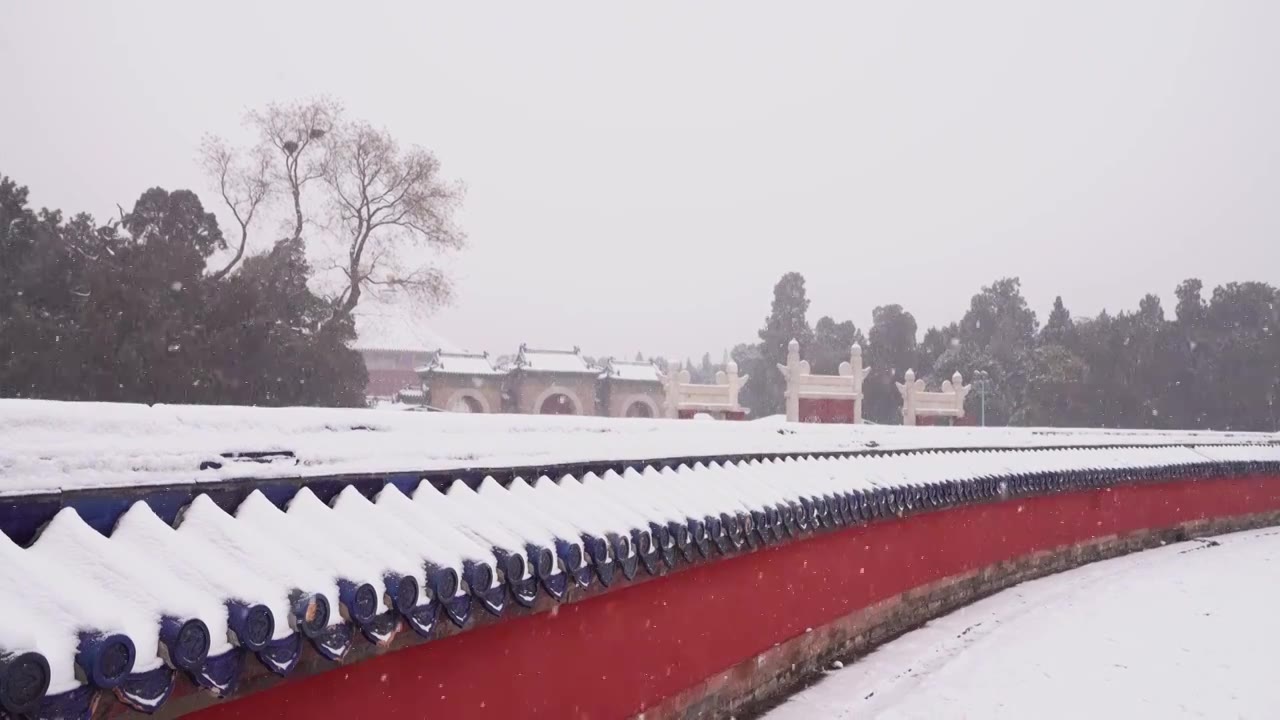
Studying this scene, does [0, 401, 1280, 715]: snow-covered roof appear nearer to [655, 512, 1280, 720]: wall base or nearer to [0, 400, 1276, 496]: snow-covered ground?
[0, 400, 1276, 496]: snow-covered ground

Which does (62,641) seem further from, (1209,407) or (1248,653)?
(1209,407)

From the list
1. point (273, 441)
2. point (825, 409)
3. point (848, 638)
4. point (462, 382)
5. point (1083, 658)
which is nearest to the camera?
point (273, 441)

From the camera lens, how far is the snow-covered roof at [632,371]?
4069 centimetres

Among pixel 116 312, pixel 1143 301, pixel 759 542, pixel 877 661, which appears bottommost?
pixel 877 661

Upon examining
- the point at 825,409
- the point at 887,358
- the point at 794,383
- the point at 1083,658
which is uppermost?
the point at 887,358

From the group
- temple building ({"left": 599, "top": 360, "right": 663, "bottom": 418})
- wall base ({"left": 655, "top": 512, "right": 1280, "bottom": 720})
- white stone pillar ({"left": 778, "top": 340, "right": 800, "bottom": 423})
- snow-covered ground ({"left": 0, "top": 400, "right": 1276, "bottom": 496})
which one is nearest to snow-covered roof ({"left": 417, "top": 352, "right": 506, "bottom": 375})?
temple building ({"left": 599, "top": 360, "right": 663, "bottom": 418})

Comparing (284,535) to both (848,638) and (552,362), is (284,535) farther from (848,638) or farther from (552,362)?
(552,362)

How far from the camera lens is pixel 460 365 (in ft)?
124

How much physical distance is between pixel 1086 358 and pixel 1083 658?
38137 mm

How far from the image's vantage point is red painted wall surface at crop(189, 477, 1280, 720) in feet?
8.80

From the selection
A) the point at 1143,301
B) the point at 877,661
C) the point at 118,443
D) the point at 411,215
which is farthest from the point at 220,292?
the point at 1143,301

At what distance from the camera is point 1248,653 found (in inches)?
243

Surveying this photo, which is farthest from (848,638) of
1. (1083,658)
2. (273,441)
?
(273,441)

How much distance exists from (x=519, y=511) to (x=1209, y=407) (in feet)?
142
